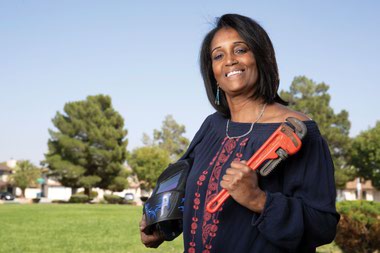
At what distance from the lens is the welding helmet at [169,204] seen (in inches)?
87.5

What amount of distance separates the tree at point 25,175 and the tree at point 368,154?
4499 centimetres

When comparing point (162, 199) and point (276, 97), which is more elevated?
point (276, 97)

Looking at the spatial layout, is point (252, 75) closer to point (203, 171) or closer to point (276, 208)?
point (203, 171)

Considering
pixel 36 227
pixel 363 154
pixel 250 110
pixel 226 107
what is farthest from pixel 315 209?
pixel 363 154

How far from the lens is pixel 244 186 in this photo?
1688 mm

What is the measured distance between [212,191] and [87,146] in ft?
186

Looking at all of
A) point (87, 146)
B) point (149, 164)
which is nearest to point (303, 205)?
point (87, 146)

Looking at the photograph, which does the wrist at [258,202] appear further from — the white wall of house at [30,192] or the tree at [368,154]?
the white wall of house at [30,192]

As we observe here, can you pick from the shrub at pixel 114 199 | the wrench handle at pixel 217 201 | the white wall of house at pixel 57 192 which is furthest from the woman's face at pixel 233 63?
the white wall of house at pixel 57 192

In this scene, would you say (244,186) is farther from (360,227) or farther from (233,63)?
(360,227)

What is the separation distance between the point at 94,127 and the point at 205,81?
56.3 metres

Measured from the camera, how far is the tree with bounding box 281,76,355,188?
5591cm

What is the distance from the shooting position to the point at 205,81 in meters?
2.32

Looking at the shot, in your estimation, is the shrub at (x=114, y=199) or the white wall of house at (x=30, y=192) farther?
the white wall of house at (x=30, y=192)
